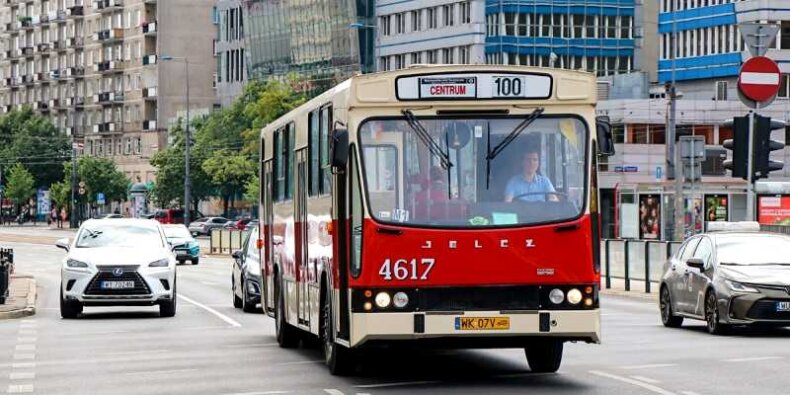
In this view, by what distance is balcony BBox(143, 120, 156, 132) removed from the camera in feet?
522

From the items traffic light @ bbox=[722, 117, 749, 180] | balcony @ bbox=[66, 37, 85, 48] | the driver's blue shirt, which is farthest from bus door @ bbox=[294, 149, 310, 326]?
balcony @ bbox=[66, 37, 85, 48]

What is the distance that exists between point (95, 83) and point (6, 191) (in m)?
13.7

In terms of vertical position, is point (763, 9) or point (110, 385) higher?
point (763, 9)

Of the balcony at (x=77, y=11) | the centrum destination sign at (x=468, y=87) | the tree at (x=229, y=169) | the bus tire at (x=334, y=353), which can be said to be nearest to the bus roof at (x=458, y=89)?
the centrum destination sign at (x=468, y=87)

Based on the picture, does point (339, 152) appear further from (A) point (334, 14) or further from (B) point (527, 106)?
(A) point (334, 14)

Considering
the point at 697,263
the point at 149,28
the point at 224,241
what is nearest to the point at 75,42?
the point at 149,28

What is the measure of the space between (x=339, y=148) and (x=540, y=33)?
101987mm

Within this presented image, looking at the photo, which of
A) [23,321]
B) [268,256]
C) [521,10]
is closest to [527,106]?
[268,256]

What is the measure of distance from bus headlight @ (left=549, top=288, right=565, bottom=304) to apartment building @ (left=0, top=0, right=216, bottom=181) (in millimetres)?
135954

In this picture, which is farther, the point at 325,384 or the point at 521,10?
the point at 521,10

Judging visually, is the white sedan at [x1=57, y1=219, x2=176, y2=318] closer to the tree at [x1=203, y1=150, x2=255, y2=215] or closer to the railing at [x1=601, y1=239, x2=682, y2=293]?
A: the railing at [x1=601, y1=239, x2=682, y2=293]

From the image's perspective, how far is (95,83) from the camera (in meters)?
173

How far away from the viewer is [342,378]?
19203 millimetres

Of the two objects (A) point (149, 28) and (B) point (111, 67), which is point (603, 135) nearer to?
(A) point (149, 28)
